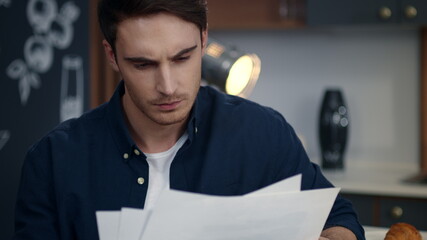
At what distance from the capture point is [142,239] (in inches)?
41.4

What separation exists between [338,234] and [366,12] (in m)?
1.76

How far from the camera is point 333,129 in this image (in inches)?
121

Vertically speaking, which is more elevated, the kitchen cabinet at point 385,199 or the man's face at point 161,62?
the man's face at point 161,62

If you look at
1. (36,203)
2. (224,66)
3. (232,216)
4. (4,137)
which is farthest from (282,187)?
(4,137)

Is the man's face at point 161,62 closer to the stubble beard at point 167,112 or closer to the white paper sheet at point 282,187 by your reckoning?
the stubble beard at point 167,112

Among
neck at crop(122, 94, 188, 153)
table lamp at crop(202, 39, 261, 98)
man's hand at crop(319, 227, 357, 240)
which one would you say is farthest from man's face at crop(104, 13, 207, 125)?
table lamp at crop(202, 39, 261, 98)

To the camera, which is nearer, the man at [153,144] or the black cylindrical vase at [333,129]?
the man at [153,144]

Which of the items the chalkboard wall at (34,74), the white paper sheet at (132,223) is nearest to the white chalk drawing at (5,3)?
the chalkboard wall at (34,74)

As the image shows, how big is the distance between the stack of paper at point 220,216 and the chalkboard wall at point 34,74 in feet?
5.58

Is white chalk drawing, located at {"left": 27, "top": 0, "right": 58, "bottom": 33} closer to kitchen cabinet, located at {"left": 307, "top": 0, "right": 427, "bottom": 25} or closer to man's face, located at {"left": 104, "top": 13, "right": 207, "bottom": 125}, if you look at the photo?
kitchen cabinet, located at {"left": 307, "top": 0, "right": 427, "bottom": 25}

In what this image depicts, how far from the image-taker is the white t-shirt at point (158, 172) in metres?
1.48

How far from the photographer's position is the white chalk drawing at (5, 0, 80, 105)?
2.71 meters

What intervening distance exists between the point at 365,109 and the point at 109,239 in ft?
7.90

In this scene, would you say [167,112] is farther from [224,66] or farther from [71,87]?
[71,87]
